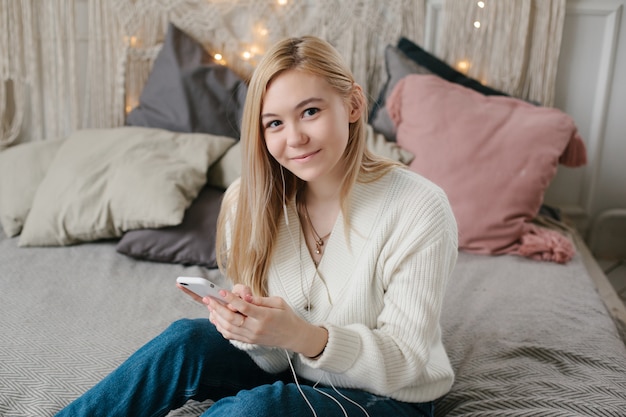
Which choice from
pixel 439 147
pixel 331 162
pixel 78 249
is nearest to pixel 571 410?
pixel 331 162

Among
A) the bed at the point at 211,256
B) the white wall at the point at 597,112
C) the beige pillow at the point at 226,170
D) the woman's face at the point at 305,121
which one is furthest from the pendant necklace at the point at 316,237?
the white wall at the point at 597,112

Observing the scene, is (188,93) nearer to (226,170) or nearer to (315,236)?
(226,170)

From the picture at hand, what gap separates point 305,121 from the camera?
0.97m

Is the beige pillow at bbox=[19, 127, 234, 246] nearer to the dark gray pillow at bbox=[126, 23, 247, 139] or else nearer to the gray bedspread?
the gray bedspread

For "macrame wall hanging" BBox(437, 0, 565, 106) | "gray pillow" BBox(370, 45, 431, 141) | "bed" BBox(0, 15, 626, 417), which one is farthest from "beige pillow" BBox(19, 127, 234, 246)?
"macrame wall hanging" BBox(437, 0, 565, 106)

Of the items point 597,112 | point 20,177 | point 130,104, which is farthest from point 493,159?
point 20,177

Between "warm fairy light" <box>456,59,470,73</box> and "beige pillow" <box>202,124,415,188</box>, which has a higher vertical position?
"warm fairy light" <box>456,59,470,73</box>

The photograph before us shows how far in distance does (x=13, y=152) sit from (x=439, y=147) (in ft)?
4.35

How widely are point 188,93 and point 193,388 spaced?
1292 mm

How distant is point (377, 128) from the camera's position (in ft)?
6.56

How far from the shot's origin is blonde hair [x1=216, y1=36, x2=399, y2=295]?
0.98 metres

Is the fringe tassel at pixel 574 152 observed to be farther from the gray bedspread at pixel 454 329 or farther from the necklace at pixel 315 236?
the necklace at pixel 315 236

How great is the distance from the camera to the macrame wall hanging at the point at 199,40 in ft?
6.73

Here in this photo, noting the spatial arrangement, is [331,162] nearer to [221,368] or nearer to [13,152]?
[221,368]
